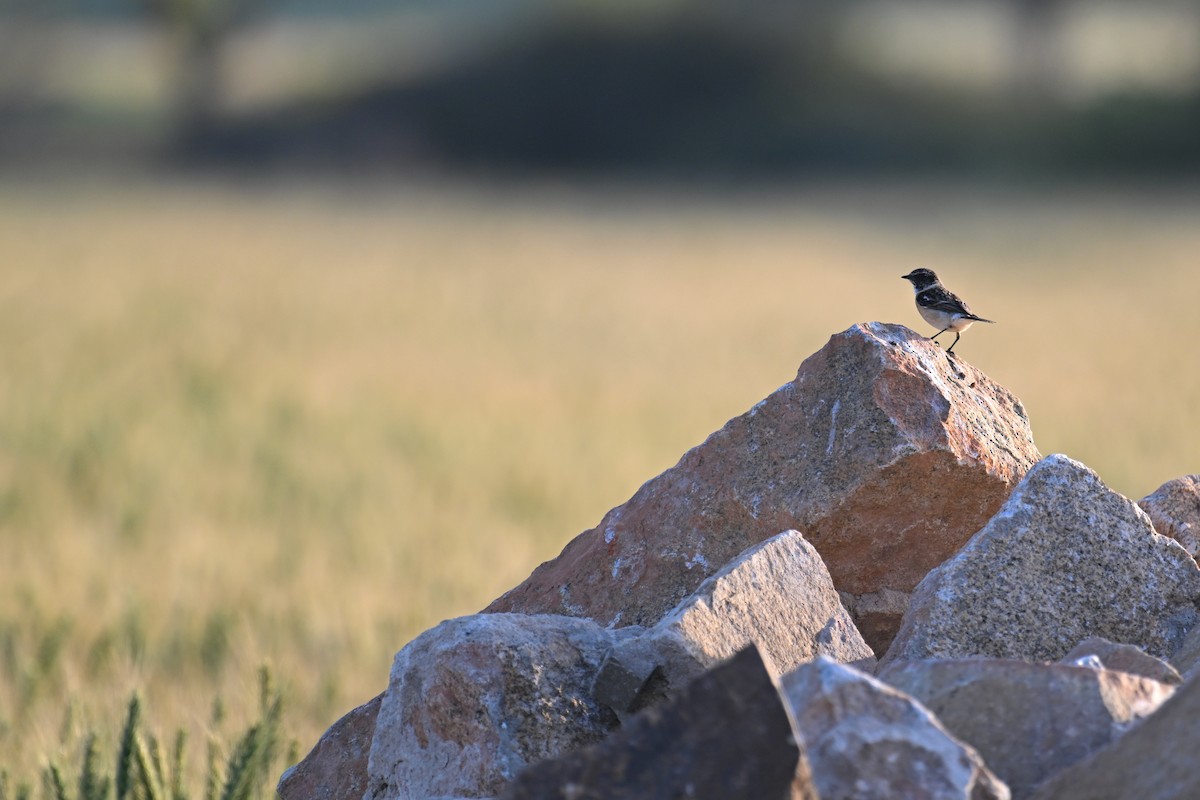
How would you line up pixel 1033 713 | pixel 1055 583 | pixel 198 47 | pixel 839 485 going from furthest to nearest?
1. pixel 198 47
2. pixel 839 485
3. pixel 1055 583
4. pixel 1033 713

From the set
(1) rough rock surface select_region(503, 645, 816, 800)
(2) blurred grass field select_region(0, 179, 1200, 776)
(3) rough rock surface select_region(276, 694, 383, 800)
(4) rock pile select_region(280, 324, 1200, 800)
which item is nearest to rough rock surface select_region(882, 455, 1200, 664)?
(4) rock pile select_region(280, 324, 1200, 800)

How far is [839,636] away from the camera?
2990 millimetres

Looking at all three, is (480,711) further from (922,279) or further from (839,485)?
(922,279)

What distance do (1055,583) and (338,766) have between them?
1.83 m

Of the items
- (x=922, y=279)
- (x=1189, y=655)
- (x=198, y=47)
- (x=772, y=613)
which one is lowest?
(x=1189, y=655)

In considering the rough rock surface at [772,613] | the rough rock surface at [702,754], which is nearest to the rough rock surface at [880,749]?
the rough rock surface at [702,754]

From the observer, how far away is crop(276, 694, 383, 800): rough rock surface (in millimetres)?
3250

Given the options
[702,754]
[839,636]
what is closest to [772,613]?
[839,636]

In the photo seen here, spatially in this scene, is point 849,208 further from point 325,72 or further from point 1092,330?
point 325,72

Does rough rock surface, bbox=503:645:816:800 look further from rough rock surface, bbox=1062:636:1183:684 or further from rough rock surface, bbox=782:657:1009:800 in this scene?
rough rock surface, bbox=1062:636:1183:684

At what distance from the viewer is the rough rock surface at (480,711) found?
2.69 m

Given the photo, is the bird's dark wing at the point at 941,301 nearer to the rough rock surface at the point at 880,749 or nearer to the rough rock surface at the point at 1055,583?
the rough rock surface at the point at 1055,583

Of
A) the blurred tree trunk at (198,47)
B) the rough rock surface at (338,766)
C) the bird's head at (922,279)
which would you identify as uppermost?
the blurred tree trunk at (198,47)

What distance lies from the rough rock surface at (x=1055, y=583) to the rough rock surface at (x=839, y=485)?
0.28 m
